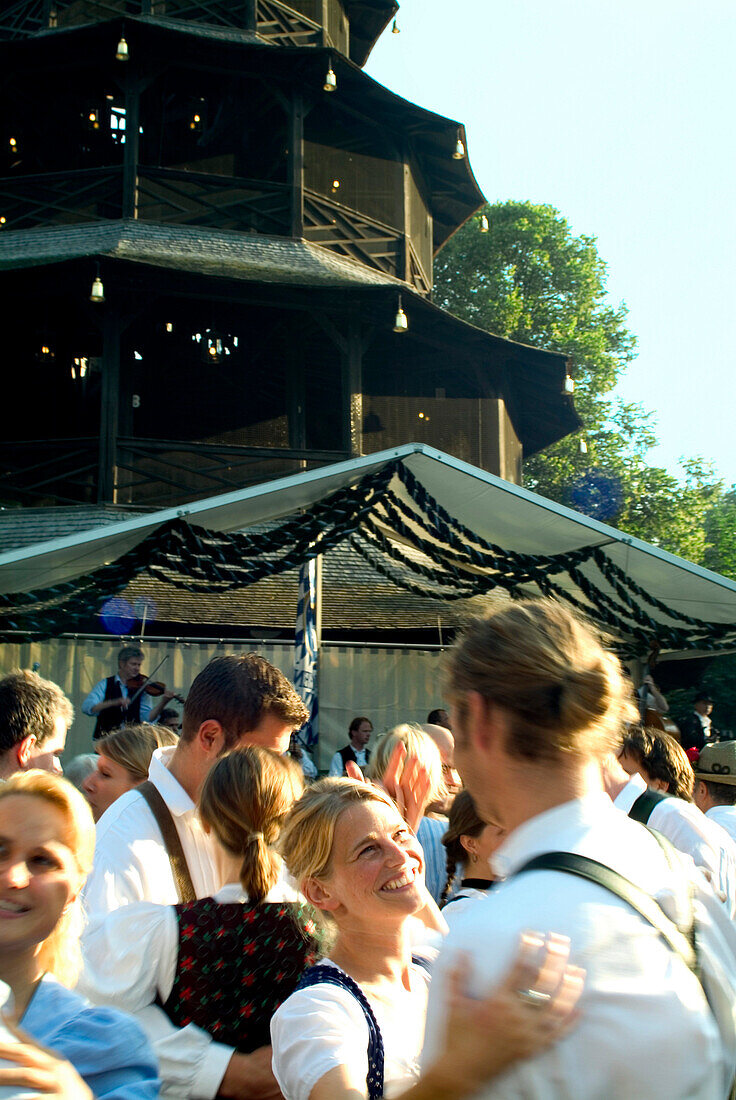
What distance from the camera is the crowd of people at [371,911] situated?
1374 mm

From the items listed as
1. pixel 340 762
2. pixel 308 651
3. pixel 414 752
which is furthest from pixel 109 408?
pixel 414 752

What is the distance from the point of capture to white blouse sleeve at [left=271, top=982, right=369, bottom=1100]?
2.15m

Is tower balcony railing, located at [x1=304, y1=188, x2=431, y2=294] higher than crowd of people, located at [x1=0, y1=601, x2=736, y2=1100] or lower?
higher

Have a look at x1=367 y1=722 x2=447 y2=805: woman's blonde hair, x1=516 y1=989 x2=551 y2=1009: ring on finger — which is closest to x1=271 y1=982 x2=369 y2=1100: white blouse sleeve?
x1=516 y1=989 x2=551 y2=1009: ring on finger

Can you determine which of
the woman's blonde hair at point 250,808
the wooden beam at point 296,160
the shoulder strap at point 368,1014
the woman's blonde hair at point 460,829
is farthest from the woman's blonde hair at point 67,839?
the wooden beam at point 296,160

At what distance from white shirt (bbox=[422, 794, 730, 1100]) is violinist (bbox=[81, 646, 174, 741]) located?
8689mm

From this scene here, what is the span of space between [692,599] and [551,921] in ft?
32.3

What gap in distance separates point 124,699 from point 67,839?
7.73 metres

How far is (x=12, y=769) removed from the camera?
12.5 ft

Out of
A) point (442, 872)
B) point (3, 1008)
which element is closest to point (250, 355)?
point (442, 872)

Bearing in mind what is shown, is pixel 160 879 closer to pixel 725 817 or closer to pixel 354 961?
pixel 354 961

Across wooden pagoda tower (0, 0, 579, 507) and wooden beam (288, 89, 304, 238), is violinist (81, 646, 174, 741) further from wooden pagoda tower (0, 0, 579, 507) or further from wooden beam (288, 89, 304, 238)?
wooden beam (288, 89, 304, 238)

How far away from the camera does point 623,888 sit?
143cm

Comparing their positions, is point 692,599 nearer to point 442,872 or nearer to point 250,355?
point 442,872
